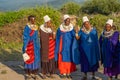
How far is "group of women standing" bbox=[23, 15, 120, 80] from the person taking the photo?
11.4 metres

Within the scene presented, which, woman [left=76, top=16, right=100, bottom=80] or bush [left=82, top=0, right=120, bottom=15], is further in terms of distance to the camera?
bush [left=82, top=0, right=120, bottom=15]

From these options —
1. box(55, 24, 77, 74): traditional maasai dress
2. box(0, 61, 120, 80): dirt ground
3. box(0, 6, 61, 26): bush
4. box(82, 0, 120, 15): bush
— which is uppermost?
box(55, 24, 77, 74): traditional maasai dress

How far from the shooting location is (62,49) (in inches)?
466

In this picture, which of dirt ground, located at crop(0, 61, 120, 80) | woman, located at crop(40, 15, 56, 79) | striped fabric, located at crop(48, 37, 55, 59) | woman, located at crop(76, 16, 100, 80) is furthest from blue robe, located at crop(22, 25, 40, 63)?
woman, located at crop(76, 16, 100, 80)

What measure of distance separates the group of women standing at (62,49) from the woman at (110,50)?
1.1 inches

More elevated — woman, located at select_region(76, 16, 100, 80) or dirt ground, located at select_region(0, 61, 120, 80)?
woman, located at select_region(76, 16, 100, 80)

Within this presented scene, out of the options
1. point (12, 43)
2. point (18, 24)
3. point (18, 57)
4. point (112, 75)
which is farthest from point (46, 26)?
point (18, 24)

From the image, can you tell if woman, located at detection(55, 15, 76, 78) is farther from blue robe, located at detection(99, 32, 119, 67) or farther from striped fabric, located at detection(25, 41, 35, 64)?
blue robe, located at detection(99, 32, 119, 67)

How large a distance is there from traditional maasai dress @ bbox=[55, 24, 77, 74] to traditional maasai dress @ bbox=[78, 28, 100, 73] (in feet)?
1.13

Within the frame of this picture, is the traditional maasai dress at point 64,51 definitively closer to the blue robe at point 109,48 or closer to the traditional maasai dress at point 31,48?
the traditional maasai dress at point 31,48

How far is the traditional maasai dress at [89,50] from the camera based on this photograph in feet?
37.4

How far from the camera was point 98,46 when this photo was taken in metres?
11.6

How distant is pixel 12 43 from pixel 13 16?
2.34 metres

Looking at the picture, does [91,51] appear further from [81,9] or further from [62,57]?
[81,9]
